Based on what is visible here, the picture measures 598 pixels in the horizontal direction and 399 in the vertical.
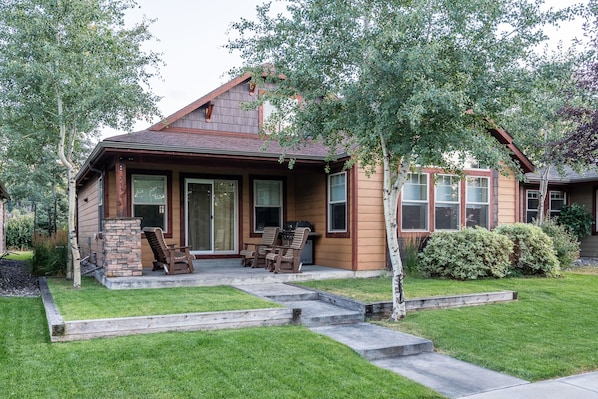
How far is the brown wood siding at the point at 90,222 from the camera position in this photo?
38.8ft

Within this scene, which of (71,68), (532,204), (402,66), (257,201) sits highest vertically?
(71,68)

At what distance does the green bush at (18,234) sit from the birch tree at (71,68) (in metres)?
17.4

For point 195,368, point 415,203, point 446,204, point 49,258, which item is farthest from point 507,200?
point 49,258

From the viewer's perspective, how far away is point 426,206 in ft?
35.7

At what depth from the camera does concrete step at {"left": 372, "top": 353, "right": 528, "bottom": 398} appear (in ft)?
13.4

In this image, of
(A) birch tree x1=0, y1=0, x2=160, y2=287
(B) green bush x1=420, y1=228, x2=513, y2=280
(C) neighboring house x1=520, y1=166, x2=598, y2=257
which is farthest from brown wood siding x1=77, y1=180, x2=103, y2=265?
(C) neighboring house x1=520, y1=166, x2=598, y2=257

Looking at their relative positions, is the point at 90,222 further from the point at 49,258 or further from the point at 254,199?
the point at 254,199

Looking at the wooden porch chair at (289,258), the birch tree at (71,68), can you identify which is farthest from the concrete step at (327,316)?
the birch tree at (71,68)

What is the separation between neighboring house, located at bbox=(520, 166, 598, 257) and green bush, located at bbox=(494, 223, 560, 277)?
5.24m

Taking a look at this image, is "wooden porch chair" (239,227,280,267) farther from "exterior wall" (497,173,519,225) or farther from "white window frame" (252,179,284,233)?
"exterior wall" (497,173,519,225)

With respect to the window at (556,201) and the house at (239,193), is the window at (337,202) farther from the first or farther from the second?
the window at (556,201)

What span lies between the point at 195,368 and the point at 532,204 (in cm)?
1486

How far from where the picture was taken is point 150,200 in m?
10.8

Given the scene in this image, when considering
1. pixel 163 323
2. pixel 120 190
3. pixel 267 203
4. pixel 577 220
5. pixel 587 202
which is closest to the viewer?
pixel 163 323
